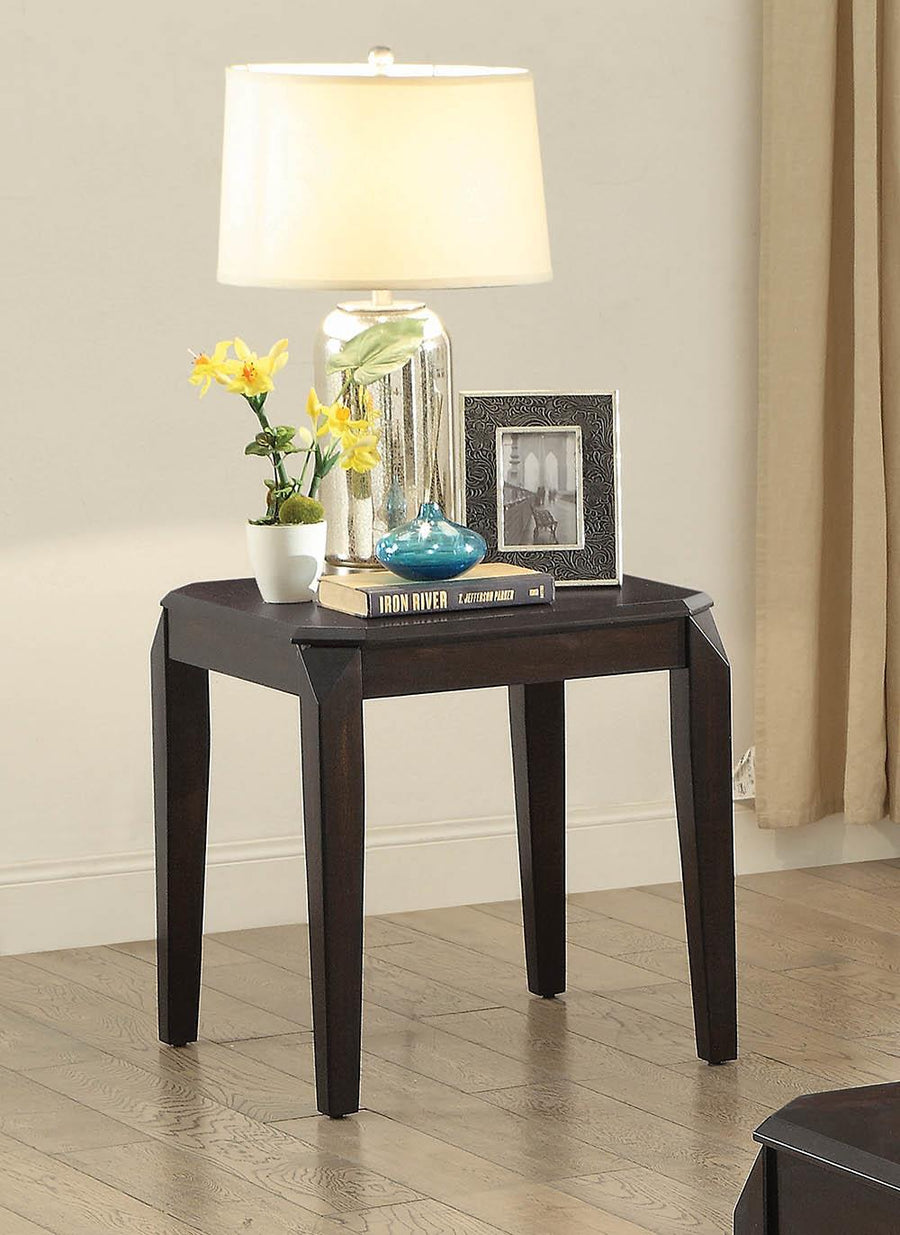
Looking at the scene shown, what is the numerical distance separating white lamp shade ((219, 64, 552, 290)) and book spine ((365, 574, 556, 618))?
374 mm

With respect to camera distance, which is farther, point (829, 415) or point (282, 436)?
point (829, 415)

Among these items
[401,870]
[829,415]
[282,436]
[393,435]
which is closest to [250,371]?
[282,436]

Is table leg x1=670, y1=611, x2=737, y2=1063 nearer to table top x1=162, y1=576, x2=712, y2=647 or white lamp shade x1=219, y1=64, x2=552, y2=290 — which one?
table top x1=162, y1=576, x2=712, y2=647

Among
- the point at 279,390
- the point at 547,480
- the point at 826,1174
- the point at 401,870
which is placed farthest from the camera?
the point at 401,870

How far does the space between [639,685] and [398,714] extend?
0.45 metres

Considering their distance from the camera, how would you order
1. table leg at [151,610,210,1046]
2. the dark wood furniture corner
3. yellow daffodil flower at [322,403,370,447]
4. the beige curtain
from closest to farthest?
the dark wood furniture corner < yellow daffodil flower at [322,403,370,447] < table leg at [151,610,210,1046] < the beige curtain

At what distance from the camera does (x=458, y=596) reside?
8.55 ft

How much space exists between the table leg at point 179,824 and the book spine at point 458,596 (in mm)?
389

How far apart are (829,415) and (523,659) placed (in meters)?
1.33

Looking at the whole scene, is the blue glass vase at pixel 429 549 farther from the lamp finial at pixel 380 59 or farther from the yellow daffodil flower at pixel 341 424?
the lamp finial at pixel 380 59

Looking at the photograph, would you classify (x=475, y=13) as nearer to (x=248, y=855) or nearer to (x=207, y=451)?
(x=207, y=451)

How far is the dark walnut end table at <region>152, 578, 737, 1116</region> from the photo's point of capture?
2.52 metres

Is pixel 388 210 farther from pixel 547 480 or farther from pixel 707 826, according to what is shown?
pixel 707 826

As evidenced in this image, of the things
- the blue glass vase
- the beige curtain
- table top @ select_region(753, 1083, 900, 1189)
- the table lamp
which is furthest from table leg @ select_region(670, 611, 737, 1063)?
table top @ select_region(753, 1083, 900, 1189)
